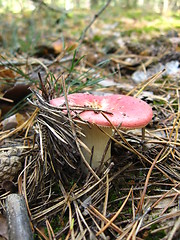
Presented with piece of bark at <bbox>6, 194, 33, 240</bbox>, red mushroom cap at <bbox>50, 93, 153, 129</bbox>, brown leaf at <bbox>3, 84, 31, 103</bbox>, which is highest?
red mushroom cap at <bbox>50, 93, 153, 129</bbox>

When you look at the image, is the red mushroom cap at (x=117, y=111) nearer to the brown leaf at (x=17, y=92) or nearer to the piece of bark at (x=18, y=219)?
the piece of bark at (x=18, y=219)

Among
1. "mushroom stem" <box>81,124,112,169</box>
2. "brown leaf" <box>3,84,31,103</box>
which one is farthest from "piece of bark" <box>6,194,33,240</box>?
"brown leaf" <box>3,84,31,103</box>

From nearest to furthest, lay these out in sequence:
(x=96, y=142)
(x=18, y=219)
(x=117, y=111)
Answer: (x=18, y=219)
(x=117, y=111)
(x=96, y=142)

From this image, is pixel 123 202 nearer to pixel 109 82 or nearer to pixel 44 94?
pixel 44 94

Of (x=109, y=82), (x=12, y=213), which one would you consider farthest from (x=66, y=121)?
(x=109, y=82)

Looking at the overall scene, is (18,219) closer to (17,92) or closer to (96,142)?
(96,142)

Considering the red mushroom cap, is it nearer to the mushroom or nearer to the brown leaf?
the mushroom

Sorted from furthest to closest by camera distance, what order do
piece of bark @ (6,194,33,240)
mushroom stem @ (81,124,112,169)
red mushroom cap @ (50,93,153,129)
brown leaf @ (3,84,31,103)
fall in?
brown leaf @ (3,84,31,103), mushroom stem @ (81,124,112,169), red mushroom cap @ (50,93,153,129), piece of bark @ (6,194,33,240)

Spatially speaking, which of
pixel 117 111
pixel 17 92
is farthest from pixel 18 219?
pixel 17 92
